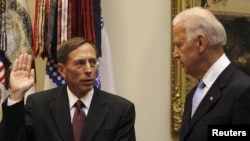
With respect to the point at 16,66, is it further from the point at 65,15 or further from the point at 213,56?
the point at 213,56

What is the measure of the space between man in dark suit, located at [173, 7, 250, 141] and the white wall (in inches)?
61.8

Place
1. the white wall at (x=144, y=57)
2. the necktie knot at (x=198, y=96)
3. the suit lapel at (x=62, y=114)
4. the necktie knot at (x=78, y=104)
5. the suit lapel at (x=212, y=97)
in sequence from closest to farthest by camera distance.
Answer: the suit lapel at (x=212, y=97), the necktie knot at (x=198, y=96), the suit lapel at (x=62, y=114), the necktie knot at (x=78, y=104), the white wall at (x=144, y=57)

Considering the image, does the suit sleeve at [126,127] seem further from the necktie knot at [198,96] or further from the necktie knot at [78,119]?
the necktie knot at [198,96]

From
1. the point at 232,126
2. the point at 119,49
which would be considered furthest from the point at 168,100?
the point at 232,126

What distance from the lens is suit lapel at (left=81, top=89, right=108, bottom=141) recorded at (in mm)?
2818

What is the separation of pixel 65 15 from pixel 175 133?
4.77ft

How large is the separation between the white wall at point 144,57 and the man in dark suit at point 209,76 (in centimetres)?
157

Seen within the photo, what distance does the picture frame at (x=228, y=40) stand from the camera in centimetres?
393

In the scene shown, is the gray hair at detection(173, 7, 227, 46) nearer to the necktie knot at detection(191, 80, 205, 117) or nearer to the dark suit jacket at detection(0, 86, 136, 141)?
the necktie knot at detection(191, 80, 205, 117)

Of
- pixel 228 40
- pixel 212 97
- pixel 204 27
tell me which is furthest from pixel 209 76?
pixel 228 40

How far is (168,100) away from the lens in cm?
400

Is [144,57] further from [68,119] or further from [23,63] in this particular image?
[23,63]

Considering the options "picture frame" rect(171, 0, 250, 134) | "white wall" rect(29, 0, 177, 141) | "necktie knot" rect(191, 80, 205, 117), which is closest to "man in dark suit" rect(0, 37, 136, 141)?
"necktie knot" rect(191, 80, 205, 117)

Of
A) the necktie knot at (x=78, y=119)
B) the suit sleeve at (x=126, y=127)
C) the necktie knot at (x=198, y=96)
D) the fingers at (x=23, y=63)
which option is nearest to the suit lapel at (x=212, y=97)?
the necktie knot at (x=198, y=96)
